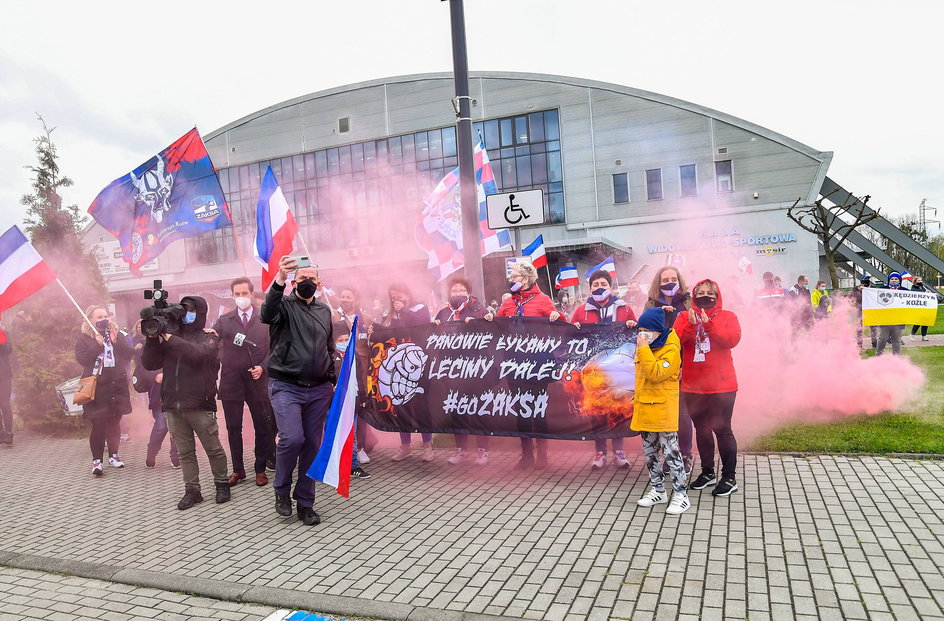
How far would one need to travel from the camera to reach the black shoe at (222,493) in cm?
539

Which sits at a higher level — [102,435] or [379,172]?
[379,172]

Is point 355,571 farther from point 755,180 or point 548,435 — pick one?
point 755,180

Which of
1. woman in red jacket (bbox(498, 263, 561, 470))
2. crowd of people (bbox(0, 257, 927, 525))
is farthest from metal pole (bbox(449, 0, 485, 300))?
woman in red jacket (bbox(498, 263, 561, 470))

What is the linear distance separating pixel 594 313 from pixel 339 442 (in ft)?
8.48

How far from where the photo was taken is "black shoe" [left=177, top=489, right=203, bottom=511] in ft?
17.4

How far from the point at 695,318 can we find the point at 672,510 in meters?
1.39

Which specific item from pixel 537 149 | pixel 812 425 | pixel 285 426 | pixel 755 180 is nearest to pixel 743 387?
pixel 812 425

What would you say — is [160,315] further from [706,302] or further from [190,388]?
[706,302]

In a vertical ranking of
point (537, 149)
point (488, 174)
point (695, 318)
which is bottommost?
point (695, 318)

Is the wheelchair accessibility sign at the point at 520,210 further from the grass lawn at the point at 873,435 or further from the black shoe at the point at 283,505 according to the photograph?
the black shoe at the point at 283,505

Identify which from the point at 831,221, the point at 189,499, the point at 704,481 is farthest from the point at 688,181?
the point at 189,499

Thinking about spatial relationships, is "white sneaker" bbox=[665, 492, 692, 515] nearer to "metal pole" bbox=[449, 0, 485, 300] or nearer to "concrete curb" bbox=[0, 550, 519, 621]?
"concrete curb" bbox=[0, 550, 519, 621]

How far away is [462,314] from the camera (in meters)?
6.44

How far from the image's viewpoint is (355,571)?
12.4 feet
